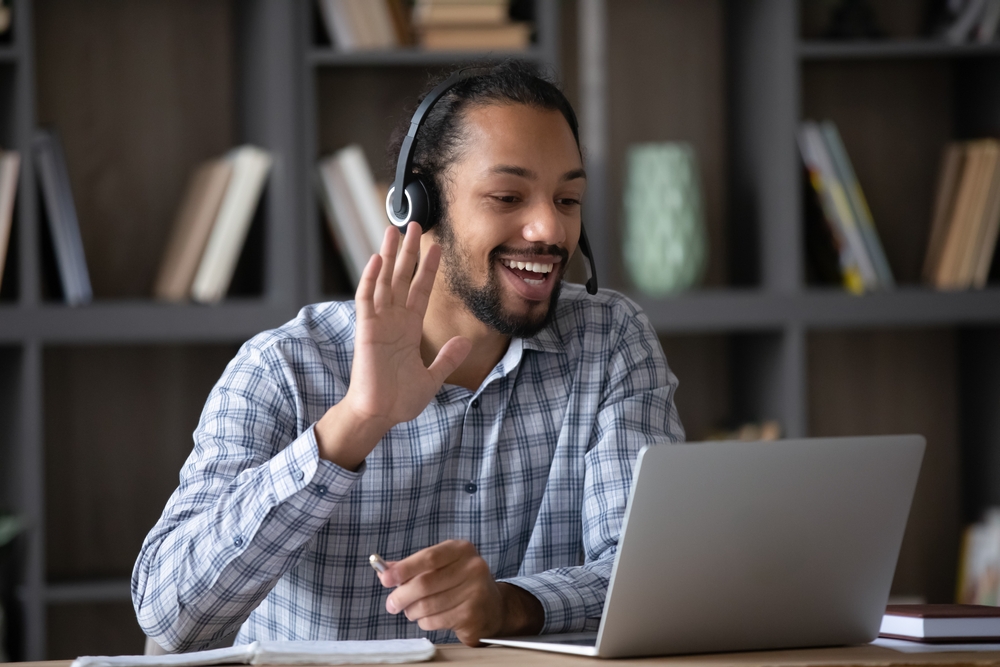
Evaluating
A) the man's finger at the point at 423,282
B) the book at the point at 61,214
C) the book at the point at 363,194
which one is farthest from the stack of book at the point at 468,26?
the man's finger at the point at 423,282

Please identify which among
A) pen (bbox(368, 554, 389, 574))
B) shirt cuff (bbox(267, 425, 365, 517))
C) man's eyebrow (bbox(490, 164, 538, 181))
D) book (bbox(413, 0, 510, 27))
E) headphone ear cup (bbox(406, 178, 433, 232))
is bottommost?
pen (bbox(368, 554, 389, 574))

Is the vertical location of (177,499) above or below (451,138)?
below

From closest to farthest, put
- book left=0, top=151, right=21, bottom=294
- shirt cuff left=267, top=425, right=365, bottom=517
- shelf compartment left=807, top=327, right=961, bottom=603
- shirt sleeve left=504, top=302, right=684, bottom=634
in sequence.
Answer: shirt cuff left=267, top=425, right=365, bottom=517, shirt sleeve left=504, top=302, right=684, bottom=634, book left=0, top=151, right=21, bottom=294, shelf compartment left=807, top=327, right=961, bottom=603

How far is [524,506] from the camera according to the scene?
4.50 feet

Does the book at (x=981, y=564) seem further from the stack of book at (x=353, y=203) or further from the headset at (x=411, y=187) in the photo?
the headset at (x=411, y=187)

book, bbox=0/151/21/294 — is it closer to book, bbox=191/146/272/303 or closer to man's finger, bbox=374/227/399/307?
book, bbox=191/146/272/303

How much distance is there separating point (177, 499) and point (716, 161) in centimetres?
174

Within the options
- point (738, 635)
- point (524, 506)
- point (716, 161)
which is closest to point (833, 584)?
point (738, 635)

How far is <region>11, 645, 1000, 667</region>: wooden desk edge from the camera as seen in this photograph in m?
0.84

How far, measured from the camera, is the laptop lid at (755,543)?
0.83 metres

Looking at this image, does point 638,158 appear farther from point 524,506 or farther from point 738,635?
point 738,635

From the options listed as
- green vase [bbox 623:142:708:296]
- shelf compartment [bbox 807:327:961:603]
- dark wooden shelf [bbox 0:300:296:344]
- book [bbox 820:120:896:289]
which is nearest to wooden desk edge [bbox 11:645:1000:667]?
dark wooden shelf [bbox 0:300:296:344]

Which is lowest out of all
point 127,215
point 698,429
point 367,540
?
point 698,429

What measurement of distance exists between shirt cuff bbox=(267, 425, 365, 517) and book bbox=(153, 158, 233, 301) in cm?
121
